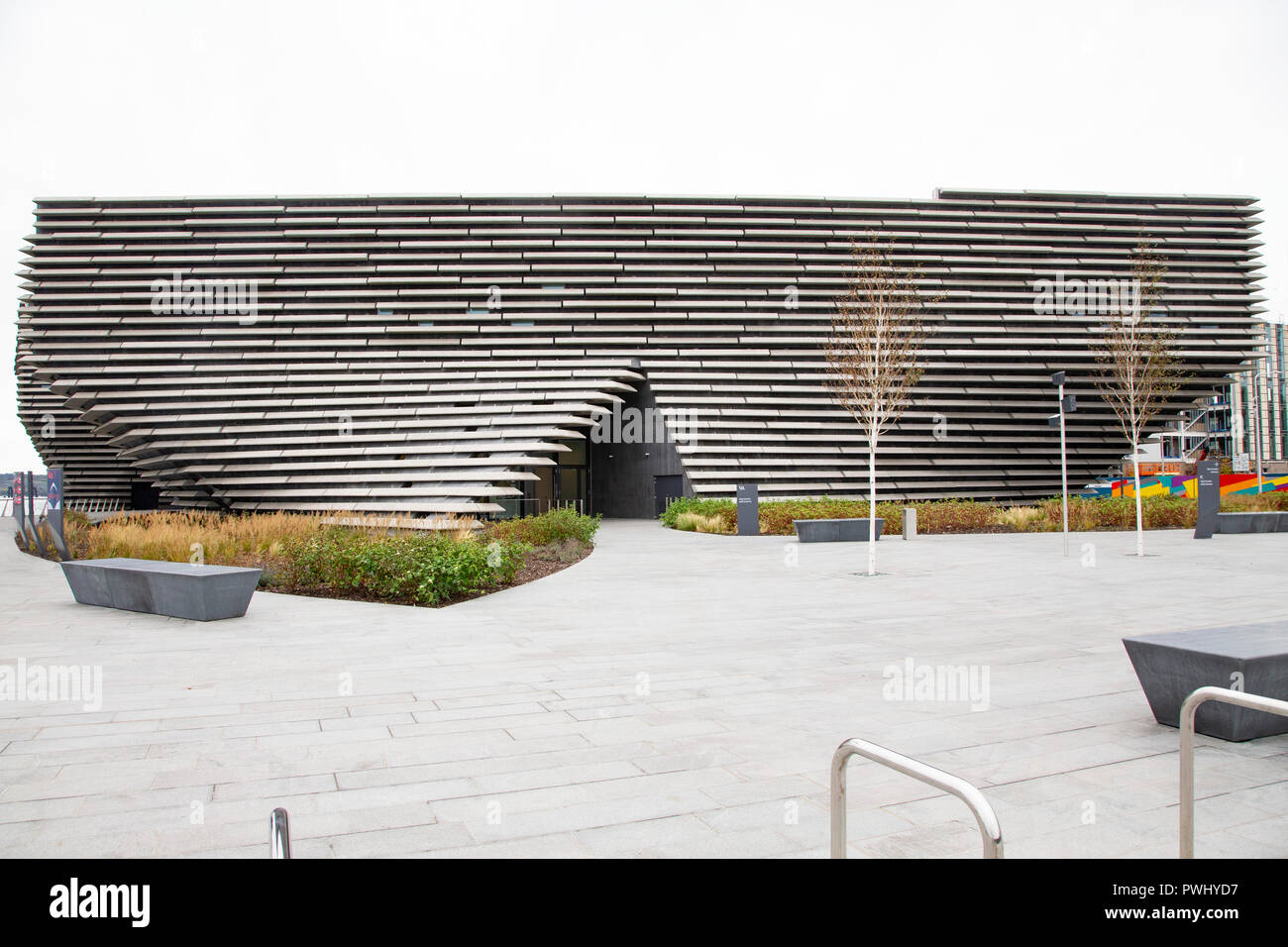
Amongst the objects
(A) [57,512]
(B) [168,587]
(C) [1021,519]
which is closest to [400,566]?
(B) [168,587]

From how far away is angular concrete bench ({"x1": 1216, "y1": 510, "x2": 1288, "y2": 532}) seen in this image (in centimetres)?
2120

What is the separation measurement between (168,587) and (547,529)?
8.22 metres

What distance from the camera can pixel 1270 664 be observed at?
4.40 m

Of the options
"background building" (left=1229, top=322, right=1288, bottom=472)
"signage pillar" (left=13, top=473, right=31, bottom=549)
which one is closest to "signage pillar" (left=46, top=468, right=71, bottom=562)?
"signage pillar" (left=13, top=473, right=31, bottom=549)

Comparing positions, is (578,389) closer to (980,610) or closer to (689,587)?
(689,587)

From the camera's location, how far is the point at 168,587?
948 cm

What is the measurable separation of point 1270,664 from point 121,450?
1207 inches

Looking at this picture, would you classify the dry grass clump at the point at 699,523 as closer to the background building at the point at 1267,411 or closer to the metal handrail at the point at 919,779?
the metal handrail at the point at 919,779

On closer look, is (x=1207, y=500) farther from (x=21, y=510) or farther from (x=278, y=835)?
(x=21, y=510)

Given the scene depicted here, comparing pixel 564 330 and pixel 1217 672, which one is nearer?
pixel 1217 672

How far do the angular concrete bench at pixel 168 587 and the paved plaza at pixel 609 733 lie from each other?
1.03 feet

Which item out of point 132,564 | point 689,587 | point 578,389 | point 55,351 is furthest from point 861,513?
point 55,351

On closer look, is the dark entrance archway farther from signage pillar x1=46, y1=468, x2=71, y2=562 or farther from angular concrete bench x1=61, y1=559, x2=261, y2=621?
angular concrete bench x1=61, y1=559, x2=261, y2=621

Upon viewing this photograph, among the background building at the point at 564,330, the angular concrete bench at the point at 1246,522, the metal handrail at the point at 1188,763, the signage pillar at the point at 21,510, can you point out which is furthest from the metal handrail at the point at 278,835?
the angular concrete bench at the point at 1246,522
